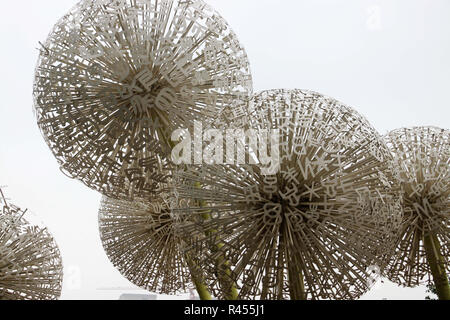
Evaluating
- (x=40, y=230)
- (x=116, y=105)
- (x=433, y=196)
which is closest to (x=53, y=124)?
(x=116, y=105)

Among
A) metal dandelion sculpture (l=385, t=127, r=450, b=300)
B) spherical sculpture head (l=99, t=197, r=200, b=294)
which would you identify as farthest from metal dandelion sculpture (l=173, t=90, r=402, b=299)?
spherical sculpture head (l=99, t=197, r=200, b=294)

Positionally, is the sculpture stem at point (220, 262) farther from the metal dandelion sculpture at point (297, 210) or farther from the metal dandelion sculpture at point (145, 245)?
the metal dandelion sculpture at point (145, 245)

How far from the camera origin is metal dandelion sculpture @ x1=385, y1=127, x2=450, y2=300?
5.74 feet

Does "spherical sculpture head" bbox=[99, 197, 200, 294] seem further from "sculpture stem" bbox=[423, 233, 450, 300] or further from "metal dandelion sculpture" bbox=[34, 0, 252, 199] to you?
"sculpture stem" bbox=[423, 233, 450, 300]

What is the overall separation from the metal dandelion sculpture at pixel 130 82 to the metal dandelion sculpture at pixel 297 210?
311 mm

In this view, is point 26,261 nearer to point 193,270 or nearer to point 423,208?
point 193,270

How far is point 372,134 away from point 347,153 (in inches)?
4.7

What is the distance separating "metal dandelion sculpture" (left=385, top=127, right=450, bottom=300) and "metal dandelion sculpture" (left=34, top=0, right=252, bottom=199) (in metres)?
0.68

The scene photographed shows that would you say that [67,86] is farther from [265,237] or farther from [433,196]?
[433,196]

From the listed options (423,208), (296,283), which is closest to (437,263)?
(423,208)

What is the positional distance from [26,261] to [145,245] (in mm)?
481

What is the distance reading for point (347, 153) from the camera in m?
1.33

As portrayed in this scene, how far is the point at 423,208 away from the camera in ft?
5.77

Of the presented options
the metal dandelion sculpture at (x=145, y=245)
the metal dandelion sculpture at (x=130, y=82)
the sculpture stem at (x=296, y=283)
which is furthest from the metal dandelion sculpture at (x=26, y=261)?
the sculpture stem at (x=296, y=283)
